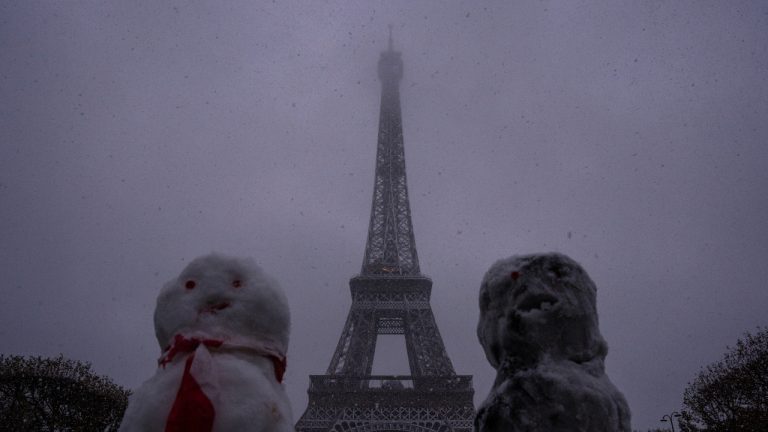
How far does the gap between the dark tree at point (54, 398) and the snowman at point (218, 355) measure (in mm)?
14992

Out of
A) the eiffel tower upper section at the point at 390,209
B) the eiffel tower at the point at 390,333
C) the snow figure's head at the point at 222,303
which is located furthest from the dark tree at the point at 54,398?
the eiffel tower upper section at the point at 390,209

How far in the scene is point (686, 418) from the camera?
1633 cm

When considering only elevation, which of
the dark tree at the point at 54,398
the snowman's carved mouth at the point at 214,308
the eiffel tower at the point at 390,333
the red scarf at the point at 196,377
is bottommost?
the red scarf at the point at 196,377

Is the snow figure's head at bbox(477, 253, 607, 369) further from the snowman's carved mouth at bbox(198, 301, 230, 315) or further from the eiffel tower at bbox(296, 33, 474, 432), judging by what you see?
the eiffel tower at bbox(296, 33, 474, 432)

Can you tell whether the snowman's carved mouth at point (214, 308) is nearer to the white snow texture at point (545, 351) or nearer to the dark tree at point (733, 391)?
the white snow texture at point (545, 351)

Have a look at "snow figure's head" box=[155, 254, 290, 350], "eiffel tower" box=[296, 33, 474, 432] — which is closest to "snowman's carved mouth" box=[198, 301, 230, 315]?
"snow figure's head" box=[155, 254, 290, 350]

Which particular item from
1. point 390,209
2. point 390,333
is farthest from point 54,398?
point 390,209

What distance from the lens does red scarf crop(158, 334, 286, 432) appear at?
3043mm

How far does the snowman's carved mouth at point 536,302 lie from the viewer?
3707 millimetres

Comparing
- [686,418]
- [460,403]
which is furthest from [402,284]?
[686,418]

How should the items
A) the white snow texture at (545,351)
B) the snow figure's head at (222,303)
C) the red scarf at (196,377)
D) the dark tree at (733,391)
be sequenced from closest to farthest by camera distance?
the red scarf at (196,377)
the white snow texture at (545,351)
the snow figure's head at (222,303)
the dark tree at (733,391)

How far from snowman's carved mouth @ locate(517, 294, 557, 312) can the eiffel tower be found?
22.3 m

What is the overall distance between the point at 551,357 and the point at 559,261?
0.63 m

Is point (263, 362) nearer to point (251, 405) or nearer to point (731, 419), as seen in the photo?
point (251, 405)
